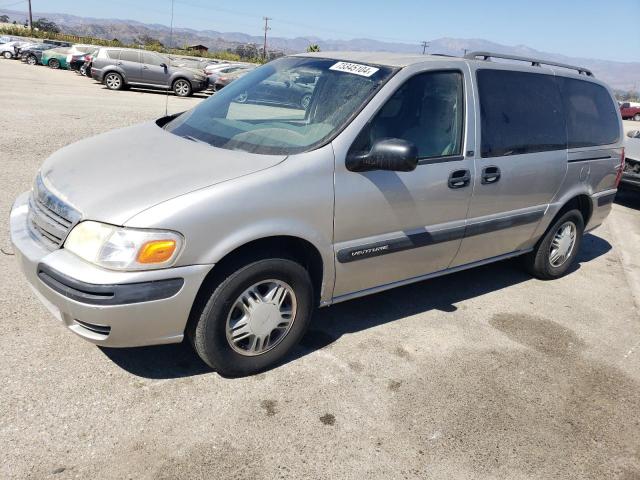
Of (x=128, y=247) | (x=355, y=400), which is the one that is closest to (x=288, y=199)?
(x=128, y=247)

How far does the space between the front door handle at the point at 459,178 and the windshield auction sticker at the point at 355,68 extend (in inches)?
34.2

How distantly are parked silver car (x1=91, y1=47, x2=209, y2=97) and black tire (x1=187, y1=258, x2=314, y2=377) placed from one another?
19.7 meters

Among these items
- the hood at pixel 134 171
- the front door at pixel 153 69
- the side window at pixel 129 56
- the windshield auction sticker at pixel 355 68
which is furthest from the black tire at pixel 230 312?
Answer: the side window at pixel 129 56

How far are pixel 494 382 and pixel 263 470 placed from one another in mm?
1635

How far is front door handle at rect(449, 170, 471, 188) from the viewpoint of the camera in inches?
145

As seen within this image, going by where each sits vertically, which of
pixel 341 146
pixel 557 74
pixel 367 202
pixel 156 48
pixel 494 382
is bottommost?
pixel 156 48

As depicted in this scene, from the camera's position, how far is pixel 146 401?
9.36ft

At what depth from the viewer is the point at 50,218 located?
2.88 metres

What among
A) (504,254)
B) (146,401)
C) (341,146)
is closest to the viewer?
(146,401)

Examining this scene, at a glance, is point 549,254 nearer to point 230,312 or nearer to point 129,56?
point 230,312

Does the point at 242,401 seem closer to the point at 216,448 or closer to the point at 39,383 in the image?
the point at 216,448

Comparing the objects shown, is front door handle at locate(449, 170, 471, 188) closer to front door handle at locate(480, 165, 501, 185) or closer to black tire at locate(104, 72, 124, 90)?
front door handle at locate(480, 165, 501, 185)

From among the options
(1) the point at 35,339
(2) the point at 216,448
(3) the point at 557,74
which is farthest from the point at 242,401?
(3) the point at 557,74

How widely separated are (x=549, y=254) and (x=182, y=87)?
62.0 feet
